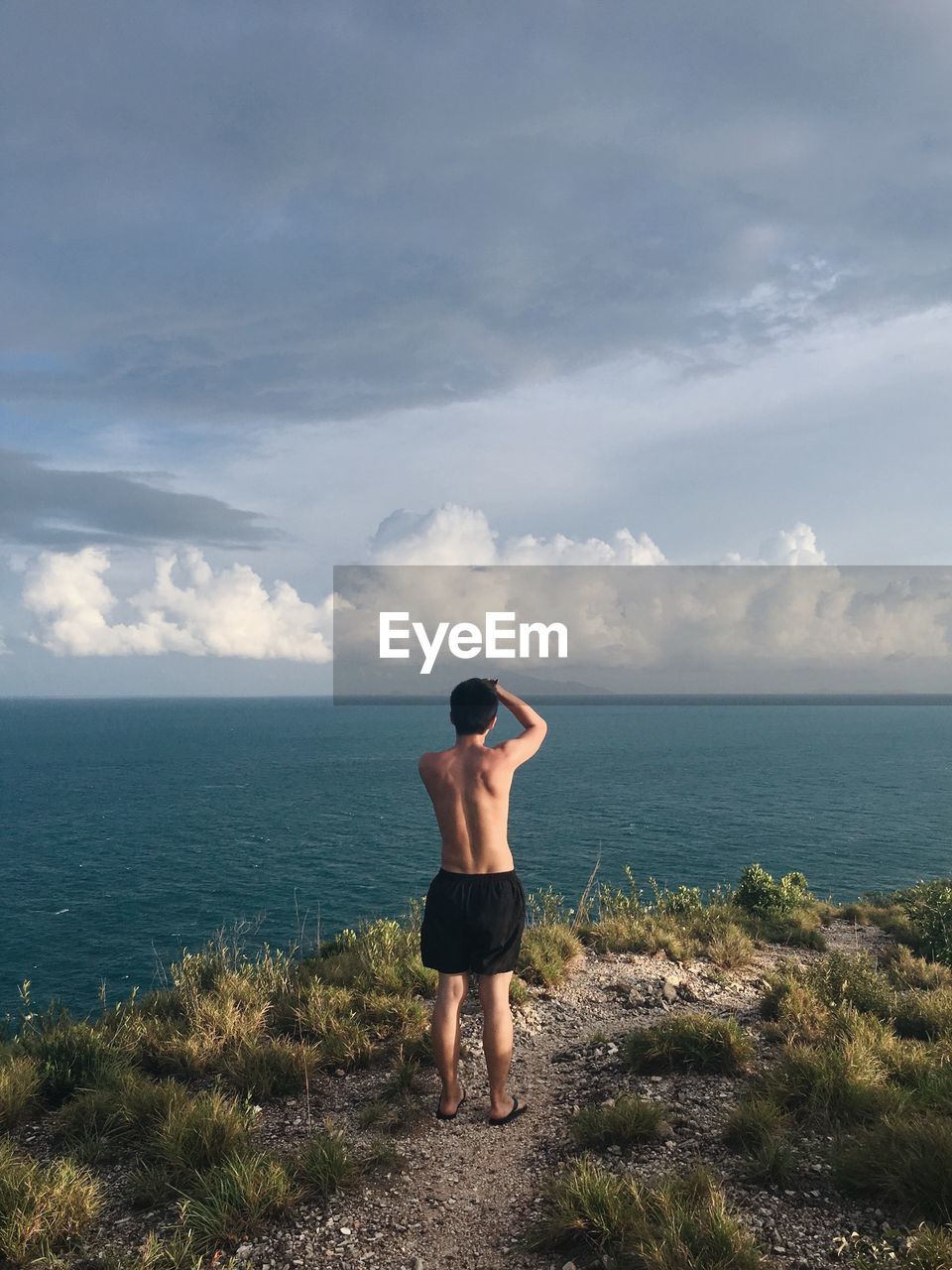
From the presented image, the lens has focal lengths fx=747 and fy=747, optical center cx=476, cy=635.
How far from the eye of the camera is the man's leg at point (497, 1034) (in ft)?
18.5

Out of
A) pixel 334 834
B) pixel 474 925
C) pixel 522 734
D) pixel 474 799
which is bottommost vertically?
pixel 334 834

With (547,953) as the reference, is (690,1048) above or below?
above

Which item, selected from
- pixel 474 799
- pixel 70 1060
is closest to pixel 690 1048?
pixel 474 799

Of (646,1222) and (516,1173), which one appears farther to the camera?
(516,1173)

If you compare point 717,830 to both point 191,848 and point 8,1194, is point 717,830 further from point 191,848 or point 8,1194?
point 8,1194

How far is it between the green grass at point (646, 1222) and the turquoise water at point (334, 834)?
28382mm

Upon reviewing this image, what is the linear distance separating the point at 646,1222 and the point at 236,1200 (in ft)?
8.08

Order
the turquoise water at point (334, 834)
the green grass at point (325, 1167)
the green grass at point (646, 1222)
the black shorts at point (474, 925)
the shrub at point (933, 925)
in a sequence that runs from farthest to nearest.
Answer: the turquoise water at point (334, 834) → the shrub at point (933, 925) → the black shorts at point (474, 925) → the green grass at point (325, 1167) → the green grass at point (646, 1222)

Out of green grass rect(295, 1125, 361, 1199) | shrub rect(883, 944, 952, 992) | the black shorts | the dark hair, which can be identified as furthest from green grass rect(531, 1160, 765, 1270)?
shrub rect(883, 944, 952, 992)

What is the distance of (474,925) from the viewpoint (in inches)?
219

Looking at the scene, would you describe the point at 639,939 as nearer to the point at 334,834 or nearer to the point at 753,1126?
the point at 753,1126

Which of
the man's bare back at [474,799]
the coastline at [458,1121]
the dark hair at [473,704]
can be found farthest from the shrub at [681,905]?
the dark hair at [473,704]

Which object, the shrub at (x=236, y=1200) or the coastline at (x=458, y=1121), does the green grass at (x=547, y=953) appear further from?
the shrub at (x=236, y=1200)

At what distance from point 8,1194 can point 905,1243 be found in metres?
5.14
